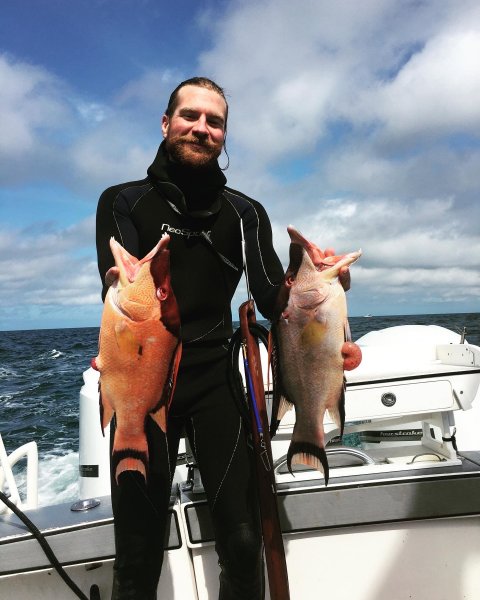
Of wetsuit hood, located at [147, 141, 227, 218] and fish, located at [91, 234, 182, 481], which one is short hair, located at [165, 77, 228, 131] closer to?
wetsuit hood, located at [147, 141, 227, 218]

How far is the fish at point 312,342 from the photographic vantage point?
6.55 ft

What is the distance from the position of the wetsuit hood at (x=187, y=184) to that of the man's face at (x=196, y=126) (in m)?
0.06

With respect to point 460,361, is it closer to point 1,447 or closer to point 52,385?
point 1,447

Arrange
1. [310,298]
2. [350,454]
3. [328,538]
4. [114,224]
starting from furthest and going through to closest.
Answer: [350,454], [328,538], [114,224], [310,298]

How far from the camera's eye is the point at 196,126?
8.33ft

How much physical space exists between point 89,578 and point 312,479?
127 centimetres

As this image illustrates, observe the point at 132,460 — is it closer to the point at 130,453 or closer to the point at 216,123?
the point at 130,453

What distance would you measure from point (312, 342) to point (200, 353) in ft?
2.45

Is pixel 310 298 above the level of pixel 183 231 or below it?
below

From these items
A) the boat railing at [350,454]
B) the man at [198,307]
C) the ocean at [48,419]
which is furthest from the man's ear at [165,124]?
the ocean at [48,419]

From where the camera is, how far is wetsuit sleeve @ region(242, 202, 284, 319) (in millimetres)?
2539

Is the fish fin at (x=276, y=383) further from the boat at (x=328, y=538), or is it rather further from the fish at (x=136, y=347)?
the boat at (x=328, y=538)

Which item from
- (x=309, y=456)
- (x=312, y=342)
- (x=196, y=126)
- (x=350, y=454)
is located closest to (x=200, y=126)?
(x=196, y=126)

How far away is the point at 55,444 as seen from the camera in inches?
407
